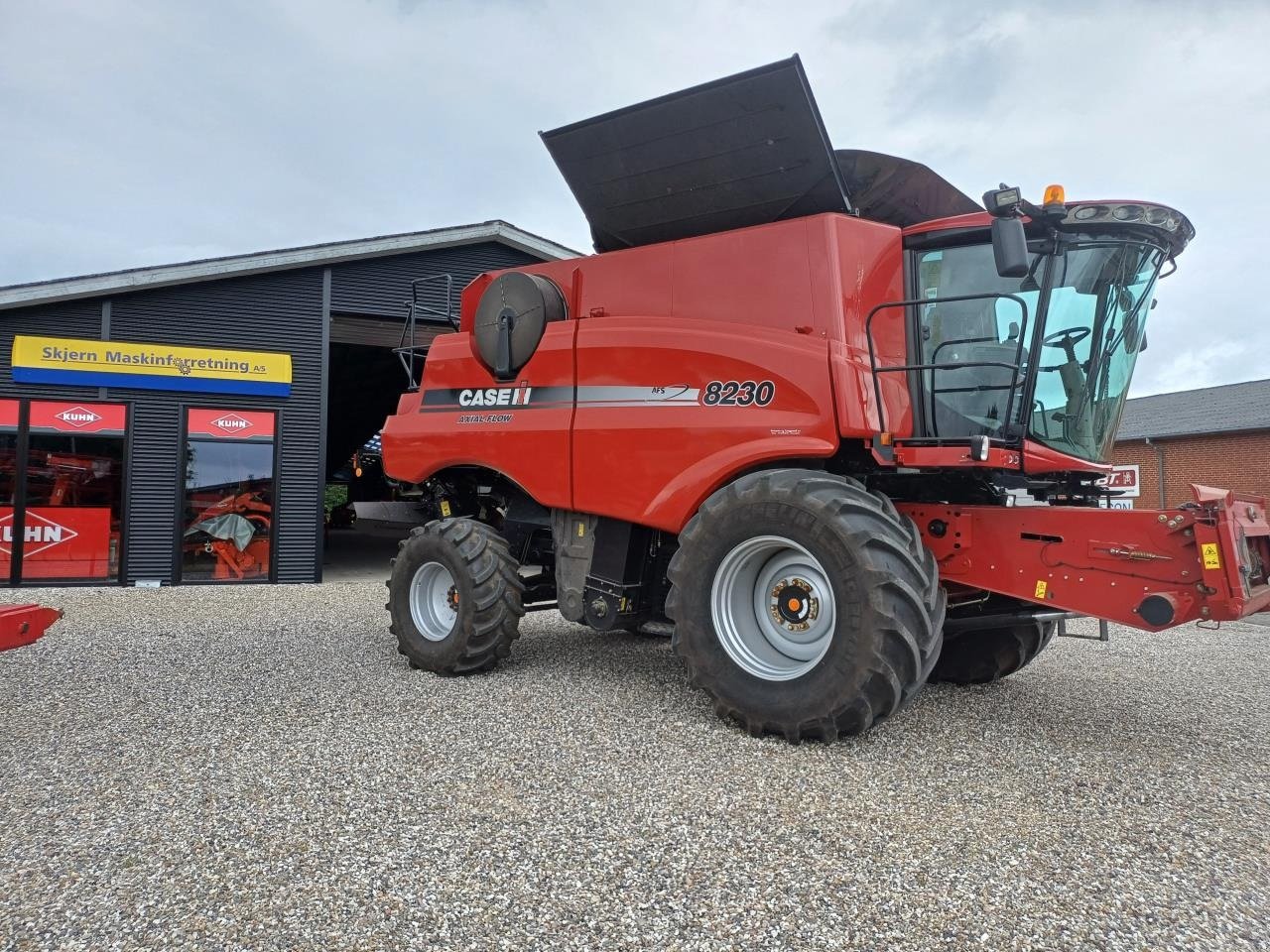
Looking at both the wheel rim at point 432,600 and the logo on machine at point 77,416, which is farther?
the logo on machine at point 77,416

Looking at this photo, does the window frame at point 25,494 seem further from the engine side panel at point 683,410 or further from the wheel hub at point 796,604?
the wheel hub at point 796,604

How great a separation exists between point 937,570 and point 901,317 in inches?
57.4

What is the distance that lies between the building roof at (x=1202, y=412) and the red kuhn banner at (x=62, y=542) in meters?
21.2

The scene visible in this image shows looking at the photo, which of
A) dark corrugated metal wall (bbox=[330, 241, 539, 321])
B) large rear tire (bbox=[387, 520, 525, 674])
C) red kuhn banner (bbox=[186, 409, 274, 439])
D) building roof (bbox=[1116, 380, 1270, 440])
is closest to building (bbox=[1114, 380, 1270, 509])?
building roof (bbox=[1116, 380, 1270, 440])

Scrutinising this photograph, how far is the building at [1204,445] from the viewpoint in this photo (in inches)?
802

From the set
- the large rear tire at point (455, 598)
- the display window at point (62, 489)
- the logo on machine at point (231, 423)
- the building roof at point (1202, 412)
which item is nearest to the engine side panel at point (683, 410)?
the large rear tire at point (455, 598)

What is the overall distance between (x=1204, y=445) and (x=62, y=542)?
25.4m

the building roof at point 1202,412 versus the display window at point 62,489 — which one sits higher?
the building roof at point 1202,412

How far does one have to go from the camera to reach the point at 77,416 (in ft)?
32.2

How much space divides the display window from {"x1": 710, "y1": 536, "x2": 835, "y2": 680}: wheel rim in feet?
30.1

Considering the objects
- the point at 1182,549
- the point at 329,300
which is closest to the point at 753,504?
the point at 1182,549

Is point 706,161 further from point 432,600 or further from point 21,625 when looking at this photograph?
point 21,625

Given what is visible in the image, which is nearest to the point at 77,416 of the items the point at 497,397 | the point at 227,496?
the point at 227,496

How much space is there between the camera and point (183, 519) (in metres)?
10.2
